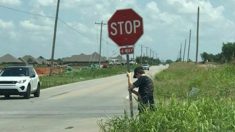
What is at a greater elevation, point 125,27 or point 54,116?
point 125,27

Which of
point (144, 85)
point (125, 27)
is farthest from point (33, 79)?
point (125, 27)

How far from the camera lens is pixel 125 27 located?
13.2 meters

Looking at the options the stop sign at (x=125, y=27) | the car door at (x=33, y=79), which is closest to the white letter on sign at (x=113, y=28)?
the stop sign at (x=125, y=27)

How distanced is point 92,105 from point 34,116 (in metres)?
5.44

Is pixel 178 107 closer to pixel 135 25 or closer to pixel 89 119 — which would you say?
pixel 135 25

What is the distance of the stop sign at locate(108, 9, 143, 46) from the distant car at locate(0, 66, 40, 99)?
1683 centimetres

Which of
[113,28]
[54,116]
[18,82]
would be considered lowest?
[54,116]

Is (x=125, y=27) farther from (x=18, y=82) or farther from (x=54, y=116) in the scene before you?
(x=18, y=82)

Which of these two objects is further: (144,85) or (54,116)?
(54,116)

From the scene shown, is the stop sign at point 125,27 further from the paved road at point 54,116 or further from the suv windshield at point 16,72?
the suv windshield at point 16,72

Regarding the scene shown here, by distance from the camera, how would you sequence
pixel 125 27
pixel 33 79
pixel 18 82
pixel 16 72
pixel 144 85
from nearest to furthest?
pixel 125 27
pixel 144 85
pixel 18 82
pixel 33 79
pixel 16 72

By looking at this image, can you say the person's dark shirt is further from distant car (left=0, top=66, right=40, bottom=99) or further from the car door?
the car door

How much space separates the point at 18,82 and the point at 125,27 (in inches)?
679

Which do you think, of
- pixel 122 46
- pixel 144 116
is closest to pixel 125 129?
pixel 144 116
